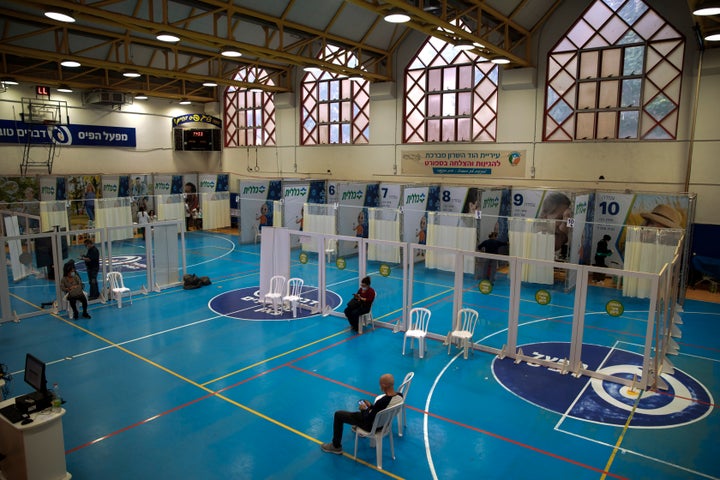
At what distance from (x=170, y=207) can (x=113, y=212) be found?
286cm

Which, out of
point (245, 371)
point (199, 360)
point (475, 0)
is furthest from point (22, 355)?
point (475, 0)

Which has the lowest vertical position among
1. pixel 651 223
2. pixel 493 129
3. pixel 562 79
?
pixel 651 223

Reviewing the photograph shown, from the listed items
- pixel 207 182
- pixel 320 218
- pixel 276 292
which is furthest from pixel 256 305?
pixel 207 182

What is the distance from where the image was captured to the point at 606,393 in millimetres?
8734

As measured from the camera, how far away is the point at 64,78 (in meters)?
23.2

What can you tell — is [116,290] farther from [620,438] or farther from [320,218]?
[620,438]

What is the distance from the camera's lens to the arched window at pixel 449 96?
66.1 ft

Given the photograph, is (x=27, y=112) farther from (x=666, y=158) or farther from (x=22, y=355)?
(x=666, y=158)

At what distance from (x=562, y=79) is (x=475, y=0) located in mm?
5346

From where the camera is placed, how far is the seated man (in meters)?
6.59

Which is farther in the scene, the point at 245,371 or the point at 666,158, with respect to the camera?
the point at 666,158

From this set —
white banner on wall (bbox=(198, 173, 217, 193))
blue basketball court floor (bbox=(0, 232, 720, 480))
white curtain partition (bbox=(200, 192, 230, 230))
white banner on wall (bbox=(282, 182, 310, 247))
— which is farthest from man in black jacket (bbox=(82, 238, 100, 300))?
white banner on wall (bbox=(198, 173, 217, 193))

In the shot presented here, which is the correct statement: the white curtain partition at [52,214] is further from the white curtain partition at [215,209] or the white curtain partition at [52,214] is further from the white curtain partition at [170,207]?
the white curtain partition at [215,209]

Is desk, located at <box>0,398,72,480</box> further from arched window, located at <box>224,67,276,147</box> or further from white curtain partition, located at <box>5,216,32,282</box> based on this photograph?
arched window, located at <box>224,67,276,147</box>
